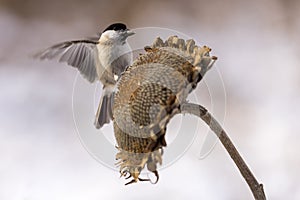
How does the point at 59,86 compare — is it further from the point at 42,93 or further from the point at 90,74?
the point at 90,74

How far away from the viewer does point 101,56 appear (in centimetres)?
89

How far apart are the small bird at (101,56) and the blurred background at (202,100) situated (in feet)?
1.78

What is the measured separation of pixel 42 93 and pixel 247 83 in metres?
0.72

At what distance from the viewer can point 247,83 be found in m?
1.74

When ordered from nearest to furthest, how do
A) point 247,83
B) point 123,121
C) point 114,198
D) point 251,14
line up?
point 123,121
point 114,198
point 247,83
point 251,14

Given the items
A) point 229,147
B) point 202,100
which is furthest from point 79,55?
point 202,100

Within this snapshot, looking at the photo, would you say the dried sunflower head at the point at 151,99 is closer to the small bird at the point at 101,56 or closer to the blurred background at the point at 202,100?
the small bird at the point at 101,56

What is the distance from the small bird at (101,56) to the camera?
33.5 inches

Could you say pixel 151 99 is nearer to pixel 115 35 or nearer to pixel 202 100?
pixel 115 35

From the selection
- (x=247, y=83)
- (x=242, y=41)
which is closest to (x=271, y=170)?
(x=247, y=83)

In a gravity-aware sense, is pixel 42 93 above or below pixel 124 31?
below

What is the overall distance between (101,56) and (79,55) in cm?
7

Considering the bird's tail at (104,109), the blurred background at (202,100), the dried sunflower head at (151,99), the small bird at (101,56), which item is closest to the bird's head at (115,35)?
the small bird at (101,56)

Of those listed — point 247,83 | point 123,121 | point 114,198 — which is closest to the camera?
point 123,121
